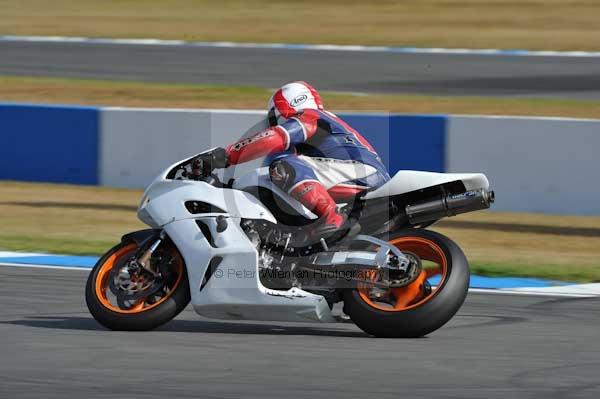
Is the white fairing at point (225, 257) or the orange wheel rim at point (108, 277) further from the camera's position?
the orange wheel rim at point (108, 277)

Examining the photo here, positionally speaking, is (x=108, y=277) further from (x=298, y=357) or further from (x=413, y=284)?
(x=413, y=284)

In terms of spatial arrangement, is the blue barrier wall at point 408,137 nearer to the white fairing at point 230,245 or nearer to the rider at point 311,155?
the rider at point 311,155

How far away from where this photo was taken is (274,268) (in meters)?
6.82

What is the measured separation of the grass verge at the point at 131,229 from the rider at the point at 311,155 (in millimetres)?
2669

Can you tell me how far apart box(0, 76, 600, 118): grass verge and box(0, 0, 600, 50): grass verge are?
5.82 metres

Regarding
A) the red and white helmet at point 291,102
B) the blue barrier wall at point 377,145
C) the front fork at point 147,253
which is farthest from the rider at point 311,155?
the blue barrier wall at point 377,145

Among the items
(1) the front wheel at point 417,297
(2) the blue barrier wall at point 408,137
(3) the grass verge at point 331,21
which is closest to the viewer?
(1) the front wheel at point 417,297

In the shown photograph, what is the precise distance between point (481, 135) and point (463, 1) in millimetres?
18647

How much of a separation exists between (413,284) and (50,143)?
A: 7839 mm

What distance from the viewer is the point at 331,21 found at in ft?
90.1

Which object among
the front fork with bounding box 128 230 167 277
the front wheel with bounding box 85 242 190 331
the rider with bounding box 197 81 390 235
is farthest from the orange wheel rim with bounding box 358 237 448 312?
the front fork with bounding box 128 230 167 277

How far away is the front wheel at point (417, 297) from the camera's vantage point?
650 centimetres

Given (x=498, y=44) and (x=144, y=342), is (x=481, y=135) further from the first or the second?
(x=498, y=44)

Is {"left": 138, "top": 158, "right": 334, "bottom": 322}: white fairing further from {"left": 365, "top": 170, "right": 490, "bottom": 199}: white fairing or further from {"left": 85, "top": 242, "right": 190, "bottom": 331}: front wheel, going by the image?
{"left": 365, "top": 170, "right": 490, "bottom": 199}: white fairing
